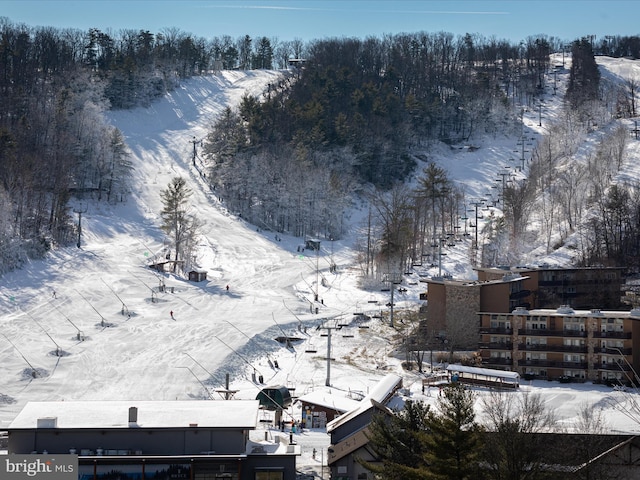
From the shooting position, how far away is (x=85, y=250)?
72812 mm

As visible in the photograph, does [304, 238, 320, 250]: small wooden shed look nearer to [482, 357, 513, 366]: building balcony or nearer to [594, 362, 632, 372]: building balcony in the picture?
[482, 357, 513, 366]: building balcony

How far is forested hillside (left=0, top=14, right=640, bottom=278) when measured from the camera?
80.8 metres

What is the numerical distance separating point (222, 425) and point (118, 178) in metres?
68.9

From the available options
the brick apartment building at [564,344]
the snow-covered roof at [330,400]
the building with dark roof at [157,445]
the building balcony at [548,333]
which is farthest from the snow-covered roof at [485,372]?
the building with dark roof at [157,445]

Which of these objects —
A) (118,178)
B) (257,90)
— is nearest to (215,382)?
(118,178)

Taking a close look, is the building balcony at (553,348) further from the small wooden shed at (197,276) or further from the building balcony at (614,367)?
the small wooden shed at (197,276)

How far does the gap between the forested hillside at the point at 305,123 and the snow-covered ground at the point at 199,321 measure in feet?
12.4

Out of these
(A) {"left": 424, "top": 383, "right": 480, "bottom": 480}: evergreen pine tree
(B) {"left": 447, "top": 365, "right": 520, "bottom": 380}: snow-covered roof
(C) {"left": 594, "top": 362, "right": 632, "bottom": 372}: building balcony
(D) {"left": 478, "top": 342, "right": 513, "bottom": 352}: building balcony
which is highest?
(A) {"left": 424, "top": 383, "right": 480, "bottom": 480}: evergreen pine tree

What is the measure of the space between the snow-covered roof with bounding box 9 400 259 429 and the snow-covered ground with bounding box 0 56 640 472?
20.2 feet

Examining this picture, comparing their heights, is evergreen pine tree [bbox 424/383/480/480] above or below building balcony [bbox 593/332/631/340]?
above

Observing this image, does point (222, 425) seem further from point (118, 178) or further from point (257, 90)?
point (257, 90)

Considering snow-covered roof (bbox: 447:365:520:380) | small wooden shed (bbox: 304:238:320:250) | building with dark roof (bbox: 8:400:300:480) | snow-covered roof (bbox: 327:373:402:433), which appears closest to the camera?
building with dark roof (bbox: 8:400:300:480)

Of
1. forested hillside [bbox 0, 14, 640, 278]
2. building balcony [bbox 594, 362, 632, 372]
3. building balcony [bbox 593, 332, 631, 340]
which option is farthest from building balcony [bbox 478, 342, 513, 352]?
forested hillside [bbox 0, 14, 640, 278]

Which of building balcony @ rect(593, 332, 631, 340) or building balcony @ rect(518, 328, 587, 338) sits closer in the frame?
building balcony @ rect(593, 332, 631, 340)
